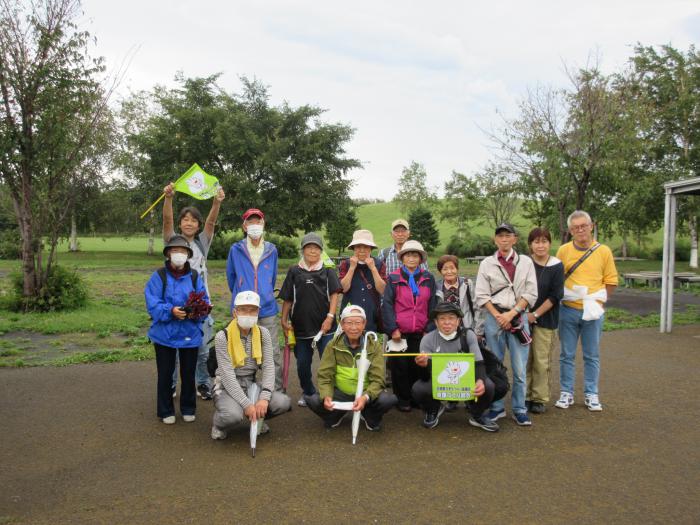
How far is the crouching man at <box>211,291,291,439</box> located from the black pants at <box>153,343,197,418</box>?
0.48m

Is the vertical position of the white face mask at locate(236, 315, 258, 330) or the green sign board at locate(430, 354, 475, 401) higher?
the white face mask at locate(236, 315, 258, 330)

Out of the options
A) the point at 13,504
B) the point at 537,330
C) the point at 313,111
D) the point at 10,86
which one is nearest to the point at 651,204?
the point at 313,111

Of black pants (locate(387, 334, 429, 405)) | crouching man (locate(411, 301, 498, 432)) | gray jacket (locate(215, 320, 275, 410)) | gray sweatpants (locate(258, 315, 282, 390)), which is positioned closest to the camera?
gray jacket (locate(215, 320, 275, 410))

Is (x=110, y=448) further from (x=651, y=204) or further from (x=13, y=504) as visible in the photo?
(x=651, y=204)

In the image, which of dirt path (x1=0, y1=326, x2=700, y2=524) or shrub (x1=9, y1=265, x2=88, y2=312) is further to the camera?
shrub (x1=9, y1=265, x2=88, y2=312)

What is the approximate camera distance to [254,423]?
461cm

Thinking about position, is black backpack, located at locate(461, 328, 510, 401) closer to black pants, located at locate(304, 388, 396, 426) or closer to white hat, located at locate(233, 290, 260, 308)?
black pants, located at locate(304, 388, 396, 426)

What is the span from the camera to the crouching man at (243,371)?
15.6ft

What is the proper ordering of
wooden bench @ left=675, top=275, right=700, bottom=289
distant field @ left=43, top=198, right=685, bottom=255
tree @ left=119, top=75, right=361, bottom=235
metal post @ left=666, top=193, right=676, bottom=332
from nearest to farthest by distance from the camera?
1. metal post @ left=666, top=193, right=676, bottom=332
2. wooden bench @ left=675, top=275, right=700, bottom=289
3. tree @ left=119, top=75, right=361, bottom=235
4. distant field @ left=43, top=198, right=685, bottom=255

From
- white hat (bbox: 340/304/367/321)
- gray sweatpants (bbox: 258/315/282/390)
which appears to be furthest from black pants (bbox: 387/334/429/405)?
gray sweatpants (bbox: 258/315/282/390)

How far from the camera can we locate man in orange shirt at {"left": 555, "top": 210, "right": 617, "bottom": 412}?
5.61 metres

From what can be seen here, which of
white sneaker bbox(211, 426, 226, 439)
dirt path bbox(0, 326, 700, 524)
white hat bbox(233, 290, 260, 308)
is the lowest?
dirt path bbox(0, 326, 700, 524)

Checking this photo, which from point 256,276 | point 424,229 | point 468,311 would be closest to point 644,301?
point 468,311

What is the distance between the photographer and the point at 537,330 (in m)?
5.62
